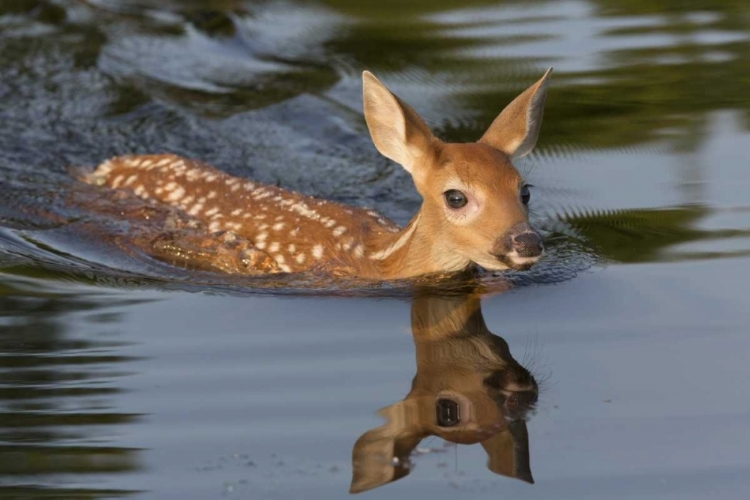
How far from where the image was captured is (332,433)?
455 cm

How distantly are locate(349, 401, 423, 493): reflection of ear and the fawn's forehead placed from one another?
161cm

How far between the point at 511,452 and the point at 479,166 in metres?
2.00

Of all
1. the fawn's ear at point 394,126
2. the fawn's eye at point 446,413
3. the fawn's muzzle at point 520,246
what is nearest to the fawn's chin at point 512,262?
the fawn's muzzle at point 520,246

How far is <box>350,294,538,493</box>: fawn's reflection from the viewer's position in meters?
4.32

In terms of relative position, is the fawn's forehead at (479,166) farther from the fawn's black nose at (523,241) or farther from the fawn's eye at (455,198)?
the fawn's black nose at (523,241)

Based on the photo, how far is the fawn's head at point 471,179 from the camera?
5.88m

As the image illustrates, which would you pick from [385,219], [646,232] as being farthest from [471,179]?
[646,232]

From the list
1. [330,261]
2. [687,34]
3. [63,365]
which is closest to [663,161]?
[330,261]

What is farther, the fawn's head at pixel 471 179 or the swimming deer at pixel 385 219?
the swimming deer at pixel 385 219

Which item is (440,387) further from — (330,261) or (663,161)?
(663,161)

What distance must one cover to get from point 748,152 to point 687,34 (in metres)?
3.58

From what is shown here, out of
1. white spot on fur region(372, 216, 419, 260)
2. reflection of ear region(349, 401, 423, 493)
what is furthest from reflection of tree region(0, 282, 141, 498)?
white spot on fur region(372, 216, 419, 260)

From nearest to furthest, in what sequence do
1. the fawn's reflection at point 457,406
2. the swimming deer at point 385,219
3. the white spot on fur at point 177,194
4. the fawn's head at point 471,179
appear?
the fawn's reflection at point 457,406, the fawn's head at point 471,179, the swimming deer at point 385,219, the white spot on fur at point 177,194

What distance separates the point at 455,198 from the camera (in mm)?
6133
